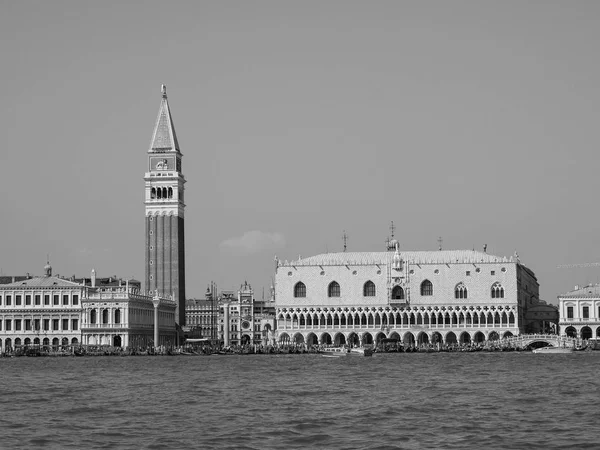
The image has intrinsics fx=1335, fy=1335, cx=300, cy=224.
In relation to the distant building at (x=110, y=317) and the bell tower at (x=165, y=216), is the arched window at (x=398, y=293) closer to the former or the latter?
the bell tower at (x=165, y=216)

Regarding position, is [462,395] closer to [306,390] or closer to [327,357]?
[306,390]

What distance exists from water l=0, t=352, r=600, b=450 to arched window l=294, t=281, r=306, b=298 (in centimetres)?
6365

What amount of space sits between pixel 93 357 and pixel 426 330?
117ft

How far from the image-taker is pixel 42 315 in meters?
126

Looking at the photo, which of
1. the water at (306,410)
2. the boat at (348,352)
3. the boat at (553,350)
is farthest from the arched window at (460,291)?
the water at (306,410)

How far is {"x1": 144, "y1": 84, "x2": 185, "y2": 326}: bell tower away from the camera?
140 metres

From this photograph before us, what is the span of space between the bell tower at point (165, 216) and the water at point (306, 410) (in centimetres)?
6723

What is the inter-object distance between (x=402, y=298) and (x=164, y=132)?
109 feet

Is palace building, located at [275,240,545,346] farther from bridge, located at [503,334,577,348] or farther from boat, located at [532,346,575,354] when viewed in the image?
boat, located at [532,346,575,354]

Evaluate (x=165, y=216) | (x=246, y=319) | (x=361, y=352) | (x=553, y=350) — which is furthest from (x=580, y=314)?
(x=246, y=319)

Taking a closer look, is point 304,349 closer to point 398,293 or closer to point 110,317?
point 398,293

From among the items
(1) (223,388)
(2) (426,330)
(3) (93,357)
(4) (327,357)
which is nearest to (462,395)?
(1) (223,388)

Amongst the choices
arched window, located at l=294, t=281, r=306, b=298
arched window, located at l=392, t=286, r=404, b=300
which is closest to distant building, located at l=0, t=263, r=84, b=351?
arched window, located at l=294, t=281, r=306, b=298

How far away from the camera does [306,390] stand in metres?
56.6
